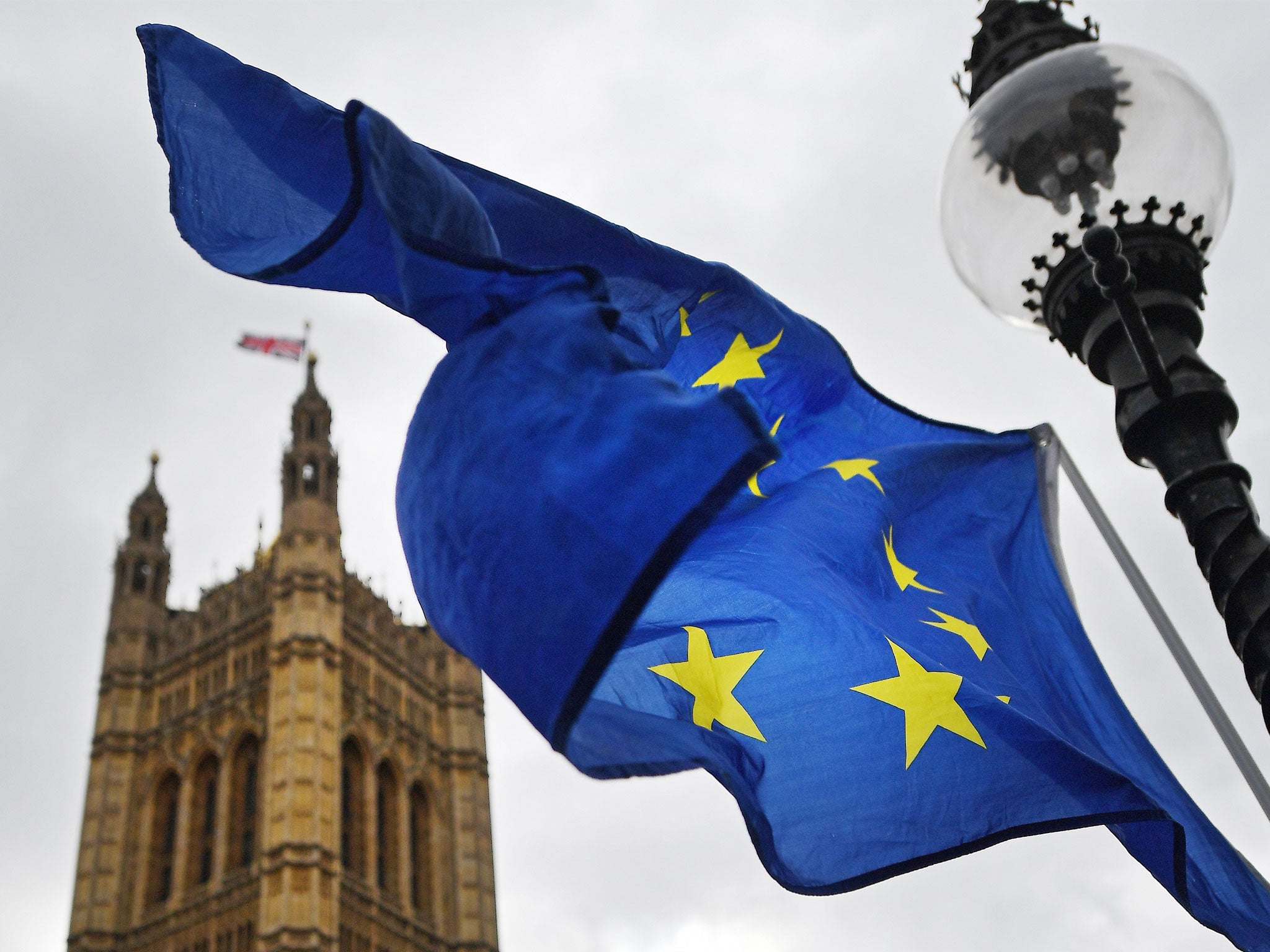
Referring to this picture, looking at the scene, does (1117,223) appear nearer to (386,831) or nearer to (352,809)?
(352,809)

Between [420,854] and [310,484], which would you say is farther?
[310,484]

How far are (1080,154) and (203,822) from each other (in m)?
46.7

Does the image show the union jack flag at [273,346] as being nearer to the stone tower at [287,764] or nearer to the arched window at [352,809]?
the stone tower at [287,764]

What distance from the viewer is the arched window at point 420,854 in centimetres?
4656

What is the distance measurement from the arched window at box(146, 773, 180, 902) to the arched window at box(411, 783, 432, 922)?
24.8ft

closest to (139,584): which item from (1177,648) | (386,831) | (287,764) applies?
(287,764)

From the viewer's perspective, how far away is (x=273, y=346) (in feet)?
160

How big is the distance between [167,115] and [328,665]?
42.9 m

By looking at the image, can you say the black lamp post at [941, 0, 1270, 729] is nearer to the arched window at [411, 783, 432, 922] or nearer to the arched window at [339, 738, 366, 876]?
the arched window at [339, 738, 366, 876]

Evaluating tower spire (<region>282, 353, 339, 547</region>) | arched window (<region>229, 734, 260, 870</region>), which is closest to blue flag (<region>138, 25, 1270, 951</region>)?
arched window (<region>229, 734, 260, 870</region>)

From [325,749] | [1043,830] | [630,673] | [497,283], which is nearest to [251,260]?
[497,283]

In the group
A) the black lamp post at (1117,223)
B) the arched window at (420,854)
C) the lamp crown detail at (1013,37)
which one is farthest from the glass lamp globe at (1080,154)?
the arched window at (420,854)

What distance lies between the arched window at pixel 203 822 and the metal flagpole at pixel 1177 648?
1696 inches

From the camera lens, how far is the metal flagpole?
4.42 metres
